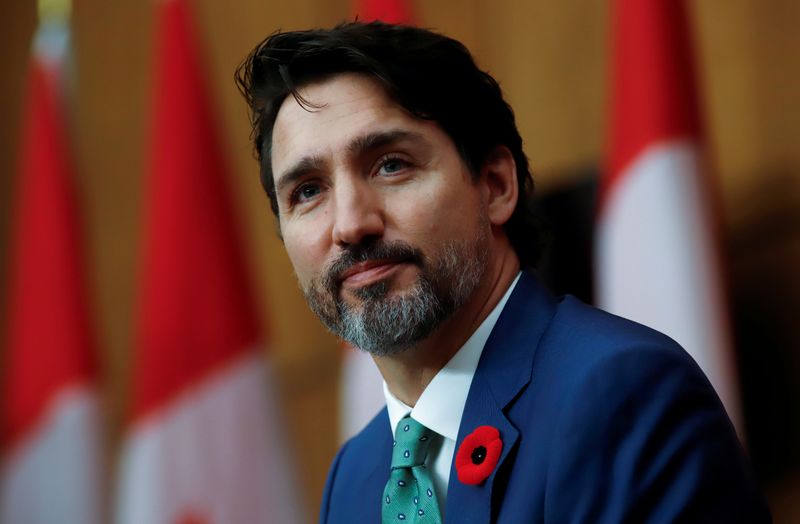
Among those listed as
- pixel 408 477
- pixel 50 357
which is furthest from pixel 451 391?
pixel 50 357

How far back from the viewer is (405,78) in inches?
61.1

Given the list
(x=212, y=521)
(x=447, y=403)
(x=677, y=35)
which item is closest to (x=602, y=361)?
(x=447, y=403)

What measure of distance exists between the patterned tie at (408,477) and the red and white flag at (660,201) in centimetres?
133

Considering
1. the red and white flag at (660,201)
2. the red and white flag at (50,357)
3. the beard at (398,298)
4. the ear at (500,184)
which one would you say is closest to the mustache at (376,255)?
the beard at (398,298)

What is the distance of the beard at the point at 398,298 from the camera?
1.46 metres

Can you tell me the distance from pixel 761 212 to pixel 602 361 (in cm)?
198

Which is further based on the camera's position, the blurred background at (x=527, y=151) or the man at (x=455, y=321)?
the blurred background at (x=527, y=151)

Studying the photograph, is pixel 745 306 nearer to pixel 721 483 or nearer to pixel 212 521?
pixel 212 521

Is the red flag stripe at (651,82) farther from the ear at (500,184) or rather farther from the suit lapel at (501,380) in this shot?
the suit lapel at (501,380)

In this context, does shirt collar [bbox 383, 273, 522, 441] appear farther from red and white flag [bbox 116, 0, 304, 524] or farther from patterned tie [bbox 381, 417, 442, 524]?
red and white flag [bbox 116, 0, 304, 524]

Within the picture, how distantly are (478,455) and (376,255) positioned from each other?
11.5 inches

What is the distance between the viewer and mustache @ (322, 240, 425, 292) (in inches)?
57.2

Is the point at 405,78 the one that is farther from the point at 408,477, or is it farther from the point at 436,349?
the point at 408,477

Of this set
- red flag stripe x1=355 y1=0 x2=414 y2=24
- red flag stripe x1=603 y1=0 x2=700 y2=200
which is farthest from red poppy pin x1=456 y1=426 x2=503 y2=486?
red flag stripe x1=355 y1=0 x2=414 y2=24
